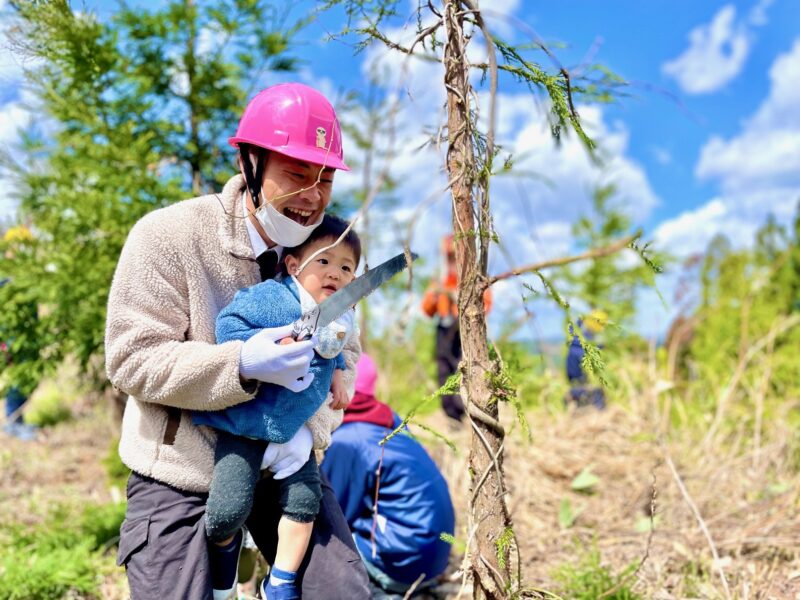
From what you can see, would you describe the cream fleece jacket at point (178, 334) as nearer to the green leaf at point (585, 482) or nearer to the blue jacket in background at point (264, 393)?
the blue jacket in background at point (264, 393)

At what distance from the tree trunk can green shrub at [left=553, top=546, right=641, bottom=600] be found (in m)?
1.15

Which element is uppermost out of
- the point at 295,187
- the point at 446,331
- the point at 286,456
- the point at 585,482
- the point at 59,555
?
the point at 295,187

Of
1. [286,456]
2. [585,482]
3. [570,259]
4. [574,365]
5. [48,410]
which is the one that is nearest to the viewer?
[570,259]

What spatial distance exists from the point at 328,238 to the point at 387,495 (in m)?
1.53

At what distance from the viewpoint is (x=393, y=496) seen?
315 cm

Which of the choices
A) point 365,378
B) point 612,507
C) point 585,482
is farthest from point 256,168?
point 585,482

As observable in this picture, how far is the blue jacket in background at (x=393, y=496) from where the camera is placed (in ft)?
10.2

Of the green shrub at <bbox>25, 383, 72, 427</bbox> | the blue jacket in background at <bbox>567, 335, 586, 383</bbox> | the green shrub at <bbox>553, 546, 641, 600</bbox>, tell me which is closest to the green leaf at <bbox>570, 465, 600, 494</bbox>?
the green shrub at <bbox>553, 546, 641, 600</bbox>

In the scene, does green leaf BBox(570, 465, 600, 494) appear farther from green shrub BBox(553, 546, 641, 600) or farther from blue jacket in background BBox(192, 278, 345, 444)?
blue jacket in background BBox(192, 278, 345, 444)

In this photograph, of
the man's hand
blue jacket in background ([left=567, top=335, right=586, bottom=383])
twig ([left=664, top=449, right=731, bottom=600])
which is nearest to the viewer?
the man's hand

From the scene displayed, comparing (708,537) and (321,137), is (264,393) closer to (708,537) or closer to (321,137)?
(321,137)

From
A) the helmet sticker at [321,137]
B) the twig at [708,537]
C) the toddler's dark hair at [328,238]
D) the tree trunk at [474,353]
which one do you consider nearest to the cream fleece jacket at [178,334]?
the toddler's dark hair at [328,238]

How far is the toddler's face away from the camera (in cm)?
203

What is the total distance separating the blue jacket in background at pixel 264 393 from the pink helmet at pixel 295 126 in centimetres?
39
